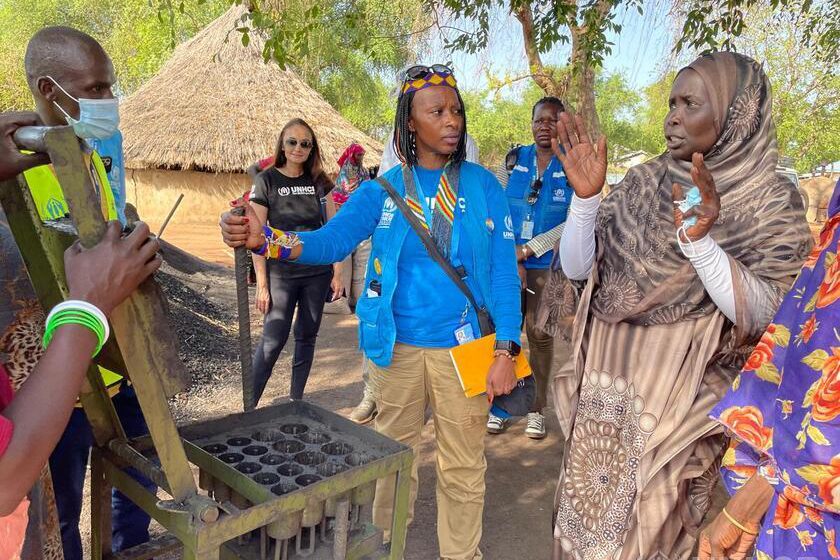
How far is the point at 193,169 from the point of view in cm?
1555

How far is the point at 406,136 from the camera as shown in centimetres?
242

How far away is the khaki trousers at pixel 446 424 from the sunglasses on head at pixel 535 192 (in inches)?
74.7

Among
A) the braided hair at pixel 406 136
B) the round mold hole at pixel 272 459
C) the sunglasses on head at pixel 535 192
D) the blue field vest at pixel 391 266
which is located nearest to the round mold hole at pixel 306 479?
the round mold hole at pixel 272 459

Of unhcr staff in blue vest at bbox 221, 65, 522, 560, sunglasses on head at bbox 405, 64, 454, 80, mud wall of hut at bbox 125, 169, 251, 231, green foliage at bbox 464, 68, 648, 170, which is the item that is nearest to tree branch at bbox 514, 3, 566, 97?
sunglasses on head at bbox 405, 64, 454, 80

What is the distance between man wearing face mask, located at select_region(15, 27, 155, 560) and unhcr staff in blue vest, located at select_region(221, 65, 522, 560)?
805mm

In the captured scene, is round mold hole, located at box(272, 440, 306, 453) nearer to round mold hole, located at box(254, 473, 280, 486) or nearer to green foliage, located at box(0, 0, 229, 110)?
round mold hole, located at box(254, 473, 280, 486)

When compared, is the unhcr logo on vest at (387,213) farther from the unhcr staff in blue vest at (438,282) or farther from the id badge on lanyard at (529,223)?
the id badge on lanyard at (529,223)

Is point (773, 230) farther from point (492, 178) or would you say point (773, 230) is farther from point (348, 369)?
point (348, 369)

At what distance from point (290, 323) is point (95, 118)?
2501 mm

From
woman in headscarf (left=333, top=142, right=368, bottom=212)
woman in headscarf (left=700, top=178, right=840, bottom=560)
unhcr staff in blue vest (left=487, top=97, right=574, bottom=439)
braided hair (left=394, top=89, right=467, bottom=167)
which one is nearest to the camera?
woman in headscarf (left=700, top=178, right=840, bottom=560)

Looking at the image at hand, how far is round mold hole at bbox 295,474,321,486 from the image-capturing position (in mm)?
1551

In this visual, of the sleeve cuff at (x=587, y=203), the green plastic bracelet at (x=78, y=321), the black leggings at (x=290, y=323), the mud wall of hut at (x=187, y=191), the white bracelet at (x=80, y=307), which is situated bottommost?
→ the mud wall of hut at (x=187, y=191)

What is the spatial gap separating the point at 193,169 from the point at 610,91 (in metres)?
36.1

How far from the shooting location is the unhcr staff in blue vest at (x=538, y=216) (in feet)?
12.7
